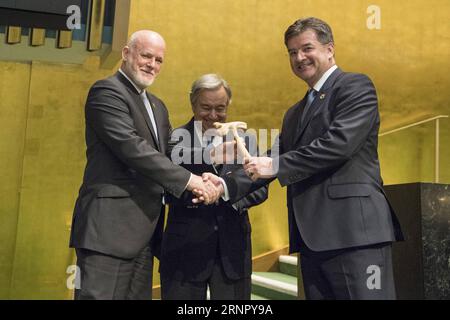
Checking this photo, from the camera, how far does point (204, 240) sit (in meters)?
2.28

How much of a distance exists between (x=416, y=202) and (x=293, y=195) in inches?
39.3

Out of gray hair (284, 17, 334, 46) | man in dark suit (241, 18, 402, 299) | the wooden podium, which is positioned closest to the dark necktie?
man in dark suit (241, 18, 402, 299)

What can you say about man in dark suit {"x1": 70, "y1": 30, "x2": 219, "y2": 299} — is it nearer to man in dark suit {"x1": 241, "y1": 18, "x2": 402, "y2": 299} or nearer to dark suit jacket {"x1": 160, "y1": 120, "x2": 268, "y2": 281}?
dark suit jacket {"x1": 160, "y1": 120, "x2": 268, "y2": 281}

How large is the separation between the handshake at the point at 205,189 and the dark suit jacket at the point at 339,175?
0.94 feet

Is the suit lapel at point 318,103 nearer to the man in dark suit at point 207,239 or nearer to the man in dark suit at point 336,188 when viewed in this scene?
the man in dark suit at point 336,188

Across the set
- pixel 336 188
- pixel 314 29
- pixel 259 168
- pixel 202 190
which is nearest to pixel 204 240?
pixel 202 190

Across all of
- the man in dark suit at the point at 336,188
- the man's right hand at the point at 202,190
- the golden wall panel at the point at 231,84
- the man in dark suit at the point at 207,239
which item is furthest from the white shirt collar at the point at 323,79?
the golden wall panel at the point at 231,84

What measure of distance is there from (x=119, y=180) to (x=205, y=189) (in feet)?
1.14

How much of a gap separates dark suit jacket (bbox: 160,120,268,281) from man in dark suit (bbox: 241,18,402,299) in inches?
9.9

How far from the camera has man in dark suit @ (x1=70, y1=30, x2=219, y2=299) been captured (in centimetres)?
203

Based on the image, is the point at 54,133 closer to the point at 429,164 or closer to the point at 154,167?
the point at 154,167

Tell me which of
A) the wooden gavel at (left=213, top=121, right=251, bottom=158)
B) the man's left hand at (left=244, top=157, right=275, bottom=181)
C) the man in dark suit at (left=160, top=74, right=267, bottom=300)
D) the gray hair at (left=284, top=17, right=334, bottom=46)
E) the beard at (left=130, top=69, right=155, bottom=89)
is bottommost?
the man in dark suit at (left=160, top=74, right=267, bottom=300)

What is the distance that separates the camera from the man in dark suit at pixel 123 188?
2.03 m

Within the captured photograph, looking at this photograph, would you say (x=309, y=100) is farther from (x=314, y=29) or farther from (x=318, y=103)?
(x=314, y=29)
